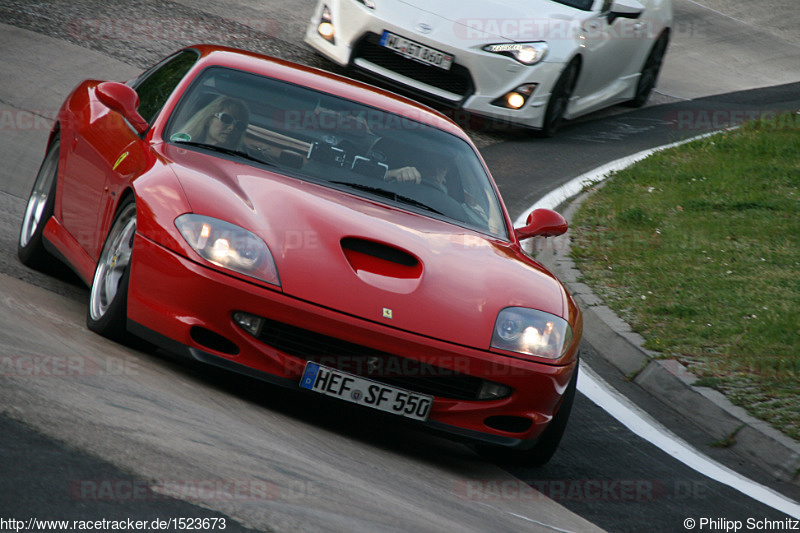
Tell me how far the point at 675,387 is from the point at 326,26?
635 centimetres

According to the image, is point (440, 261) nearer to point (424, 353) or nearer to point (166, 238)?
point (424, 353)

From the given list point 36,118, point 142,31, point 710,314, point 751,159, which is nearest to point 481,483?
point 710,314

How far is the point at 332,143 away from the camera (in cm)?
521

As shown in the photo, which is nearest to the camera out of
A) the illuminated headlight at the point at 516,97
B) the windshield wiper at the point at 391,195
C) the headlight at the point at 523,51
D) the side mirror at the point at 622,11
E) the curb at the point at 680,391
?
the windshield wiper at the point at 391,195

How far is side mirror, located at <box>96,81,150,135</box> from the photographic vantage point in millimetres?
5152

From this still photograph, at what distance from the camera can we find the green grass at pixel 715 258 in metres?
6.25

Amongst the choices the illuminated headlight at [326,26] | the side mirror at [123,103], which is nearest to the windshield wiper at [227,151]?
the side mirror at [123,103]

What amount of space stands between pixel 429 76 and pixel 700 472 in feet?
20.9

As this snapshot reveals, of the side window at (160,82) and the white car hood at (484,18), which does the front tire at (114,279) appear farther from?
A: the white car hood at (484,18)

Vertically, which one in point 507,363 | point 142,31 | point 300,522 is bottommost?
point 142,31

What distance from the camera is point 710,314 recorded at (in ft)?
23.0

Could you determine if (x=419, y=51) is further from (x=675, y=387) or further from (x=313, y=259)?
(x=313, y=259)

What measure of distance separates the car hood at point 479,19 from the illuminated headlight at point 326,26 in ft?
2.16

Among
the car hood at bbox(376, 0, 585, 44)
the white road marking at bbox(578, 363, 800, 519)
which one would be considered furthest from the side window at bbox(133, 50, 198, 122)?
the car hood at bbox(376, 0, 585, 44)
